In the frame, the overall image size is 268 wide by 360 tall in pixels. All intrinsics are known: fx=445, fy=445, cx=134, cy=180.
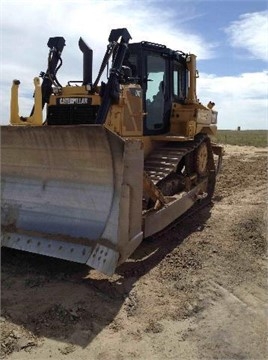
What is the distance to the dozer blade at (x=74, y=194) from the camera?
172 inches

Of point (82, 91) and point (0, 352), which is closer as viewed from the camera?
point (0, 352)

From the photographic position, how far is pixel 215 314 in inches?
159

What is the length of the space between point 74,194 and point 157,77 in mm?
3166

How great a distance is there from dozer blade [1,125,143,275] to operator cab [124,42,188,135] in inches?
88.1

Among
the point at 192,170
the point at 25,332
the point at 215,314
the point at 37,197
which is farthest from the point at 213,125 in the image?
the point at 25,332

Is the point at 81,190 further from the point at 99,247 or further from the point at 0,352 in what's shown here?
the point at 0,352

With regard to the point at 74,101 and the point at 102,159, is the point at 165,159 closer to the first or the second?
the point at 74,101

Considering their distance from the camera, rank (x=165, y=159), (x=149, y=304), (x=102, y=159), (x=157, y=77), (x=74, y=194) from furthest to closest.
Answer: (x=157, y=77) < (x=165, y=159) < (x=74, y=194) < (x=102, y=159) < (x=149, y=304)

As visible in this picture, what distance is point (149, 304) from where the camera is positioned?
13.7 feet

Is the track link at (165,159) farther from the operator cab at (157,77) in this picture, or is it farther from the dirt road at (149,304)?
the dirt road at (149,304)

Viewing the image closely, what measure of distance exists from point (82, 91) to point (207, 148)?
307cm

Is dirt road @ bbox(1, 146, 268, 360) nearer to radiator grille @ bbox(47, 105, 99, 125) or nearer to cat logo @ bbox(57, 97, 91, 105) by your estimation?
radiator grille @ bbox(47, 105, 99, 125)

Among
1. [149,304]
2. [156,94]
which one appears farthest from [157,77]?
[149,304]

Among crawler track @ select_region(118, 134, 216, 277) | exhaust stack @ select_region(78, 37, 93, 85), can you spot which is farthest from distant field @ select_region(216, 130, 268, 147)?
exhaust stack @ select_region(78, 37, 93, 85)
